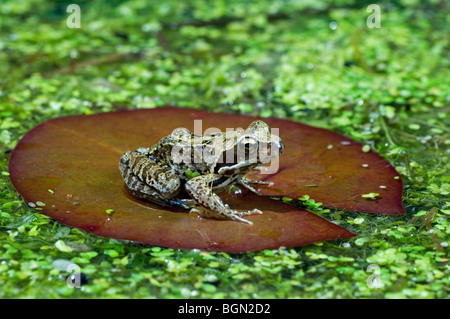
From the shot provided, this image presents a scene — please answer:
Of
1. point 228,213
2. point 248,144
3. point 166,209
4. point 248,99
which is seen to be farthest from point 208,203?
point 248,99

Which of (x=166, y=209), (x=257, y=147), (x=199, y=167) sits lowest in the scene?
(x=166, y=209)

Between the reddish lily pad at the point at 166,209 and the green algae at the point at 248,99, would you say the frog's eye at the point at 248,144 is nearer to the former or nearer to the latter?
the reddish lily pad at the point at 166,209

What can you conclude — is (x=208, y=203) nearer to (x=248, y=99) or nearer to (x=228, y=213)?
(x=228, y=213)

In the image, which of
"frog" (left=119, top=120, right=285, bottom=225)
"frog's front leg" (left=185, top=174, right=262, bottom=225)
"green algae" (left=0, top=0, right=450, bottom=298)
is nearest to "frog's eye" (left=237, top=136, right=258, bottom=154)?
"frog" (left=119, top=120, right=285, bottom=225)

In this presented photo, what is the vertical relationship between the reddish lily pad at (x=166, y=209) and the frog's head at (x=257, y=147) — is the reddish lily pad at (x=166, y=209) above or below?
below

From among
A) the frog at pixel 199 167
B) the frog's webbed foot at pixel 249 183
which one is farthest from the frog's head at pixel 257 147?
the frog's webbed foot at pixel 249 183

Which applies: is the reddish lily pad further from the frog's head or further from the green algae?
the frog's head

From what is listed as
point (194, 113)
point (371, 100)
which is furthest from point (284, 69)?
point (194, 113)
